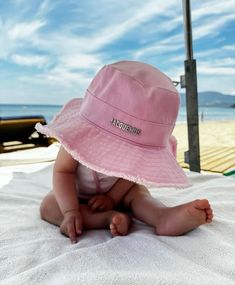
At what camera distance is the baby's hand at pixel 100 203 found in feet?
2.95

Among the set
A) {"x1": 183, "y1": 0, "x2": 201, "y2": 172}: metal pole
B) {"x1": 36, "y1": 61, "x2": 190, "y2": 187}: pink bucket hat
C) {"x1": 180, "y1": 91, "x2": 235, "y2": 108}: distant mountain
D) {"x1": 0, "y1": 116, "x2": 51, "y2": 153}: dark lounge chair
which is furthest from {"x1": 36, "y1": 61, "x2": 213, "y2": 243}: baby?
{"x1": 180, "y1": 91, "x2": 235, "y2": 108}: distant mountain

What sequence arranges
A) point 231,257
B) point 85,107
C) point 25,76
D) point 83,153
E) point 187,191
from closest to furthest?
point 231,257 < point 83,153 < point 85,107 < point 187,191 < point 25,76

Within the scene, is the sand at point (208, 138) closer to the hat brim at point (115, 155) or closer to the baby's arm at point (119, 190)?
the baby's arm at point (119, 190)

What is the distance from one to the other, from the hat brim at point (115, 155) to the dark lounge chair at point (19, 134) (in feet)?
7.12

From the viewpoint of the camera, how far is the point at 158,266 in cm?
62

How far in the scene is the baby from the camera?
0.78m

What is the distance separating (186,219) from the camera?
777mm

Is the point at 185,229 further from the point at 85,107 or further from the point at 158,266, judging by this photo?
the point at 85,107

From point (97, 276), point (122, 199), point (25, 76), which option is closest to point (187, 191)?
point (122, 199)

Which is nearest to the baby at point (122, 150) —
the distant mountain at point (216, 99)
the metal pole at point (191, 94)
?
the metal pole at point (191, 94)

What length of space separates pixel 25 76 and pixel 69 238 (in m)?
19.6

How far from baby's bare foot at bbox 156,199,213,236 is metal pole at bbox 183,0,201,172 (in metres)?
1.49

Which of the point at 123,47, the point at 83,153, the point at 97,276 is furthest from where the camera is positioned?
the point at 123,47

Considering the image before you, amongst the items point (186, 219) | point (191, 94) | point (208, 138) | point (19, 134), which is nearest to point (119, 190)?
point (186, 219)
